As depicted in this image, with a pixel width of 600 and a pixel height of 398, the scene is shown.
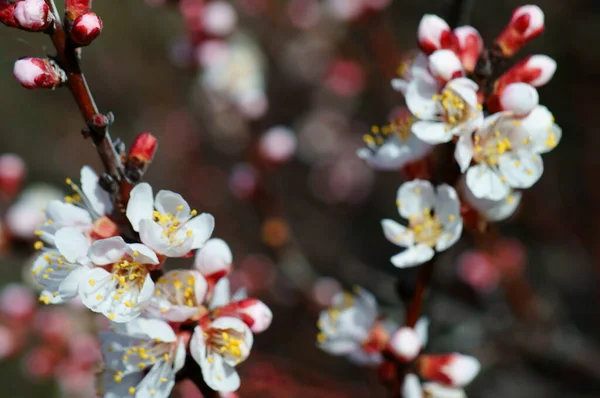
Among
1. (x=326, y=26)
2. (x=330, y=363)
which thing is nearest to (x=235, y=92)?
(x=326, y=26)

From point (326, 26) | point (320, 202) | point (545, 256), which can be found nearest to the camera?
point (545, 256)

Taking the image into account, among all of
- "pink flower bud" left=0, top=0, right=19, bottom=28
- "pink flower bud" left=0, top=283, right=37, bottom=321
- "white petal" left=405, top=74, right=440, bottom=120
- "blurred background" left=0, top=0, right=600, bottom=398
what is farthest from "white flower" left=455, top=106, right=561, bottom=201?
"pink flower bud" left=0, top=283, right=37, bottom=321

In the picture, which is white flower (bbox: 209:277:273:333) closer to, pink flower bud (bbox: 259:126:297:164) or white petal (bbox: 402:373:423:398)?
white petal (bbox: 402:373:423:398)

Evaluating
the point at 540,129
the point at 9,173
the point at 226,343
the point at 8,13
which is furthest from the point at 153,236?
the point at 9,173

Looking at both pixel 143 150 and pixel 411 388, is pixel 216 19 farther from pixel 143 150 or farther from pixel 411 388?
pixel 411 388

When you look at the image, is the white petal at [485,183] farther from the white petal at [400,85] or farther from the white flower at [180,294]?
the white flower at [180,294]

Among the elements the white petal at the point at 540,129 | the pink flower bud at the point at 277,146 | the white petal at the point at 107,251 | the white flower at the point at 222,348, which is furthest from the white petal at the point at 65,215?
the pink flower bud at the point at 277,146

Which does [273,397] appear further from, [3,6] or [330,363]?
[3,6]

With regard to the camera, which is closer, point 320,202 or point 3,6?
point 3,6
